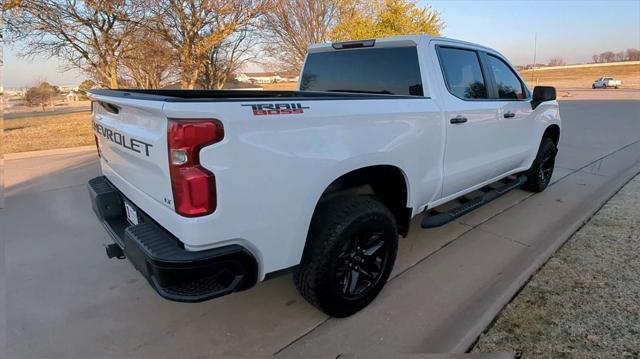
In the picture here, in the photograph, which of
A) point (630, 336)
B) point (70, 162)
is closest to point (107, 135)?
point (630, 336)

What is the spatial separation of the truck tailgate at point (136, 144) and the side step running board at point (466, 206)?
2.13 metres

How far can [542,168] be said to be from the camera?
5.29 m

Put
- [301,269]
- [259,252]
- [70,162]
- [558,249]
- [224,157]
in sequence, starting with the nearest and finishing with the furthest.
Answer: [224,157], [259,252], [301,269], [558,249], [70,162]

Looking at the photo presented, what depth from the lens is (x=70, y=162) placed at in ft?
25.1

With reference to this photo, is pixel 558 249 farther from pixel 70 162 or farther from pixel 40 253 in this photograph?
pixel 70 162

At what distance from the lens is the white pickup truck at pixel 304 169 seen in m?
1.91

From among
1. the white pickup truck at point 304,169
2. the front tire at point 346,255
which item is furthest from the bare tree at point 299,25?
the front tire at point 346,255

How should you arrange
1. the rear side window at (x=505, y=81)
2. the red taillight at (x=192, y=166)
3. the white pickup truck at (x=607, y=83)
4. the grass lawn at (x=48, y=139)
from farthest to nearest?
the white pickup truck at (x=607, y=83) → the grass lawn at (x=48, y=139) → the rear side window at (x=505, y=81) → the red taillight at (x=192, y=166)

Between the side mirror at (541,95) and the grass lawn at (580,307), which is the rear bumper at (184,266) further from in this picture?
the side mirror at (541,95)

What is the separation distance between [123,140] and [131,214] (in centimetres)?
52

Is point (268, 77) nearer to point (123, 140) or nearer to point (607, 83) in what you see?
point (123, 140)

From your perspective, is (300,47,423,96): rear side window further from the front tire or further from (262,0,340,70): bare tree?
(262,0,340,70): bare tree

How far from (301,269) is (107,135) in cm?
163

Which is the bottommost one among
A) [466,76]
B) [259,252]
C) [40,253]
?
[40,253]
